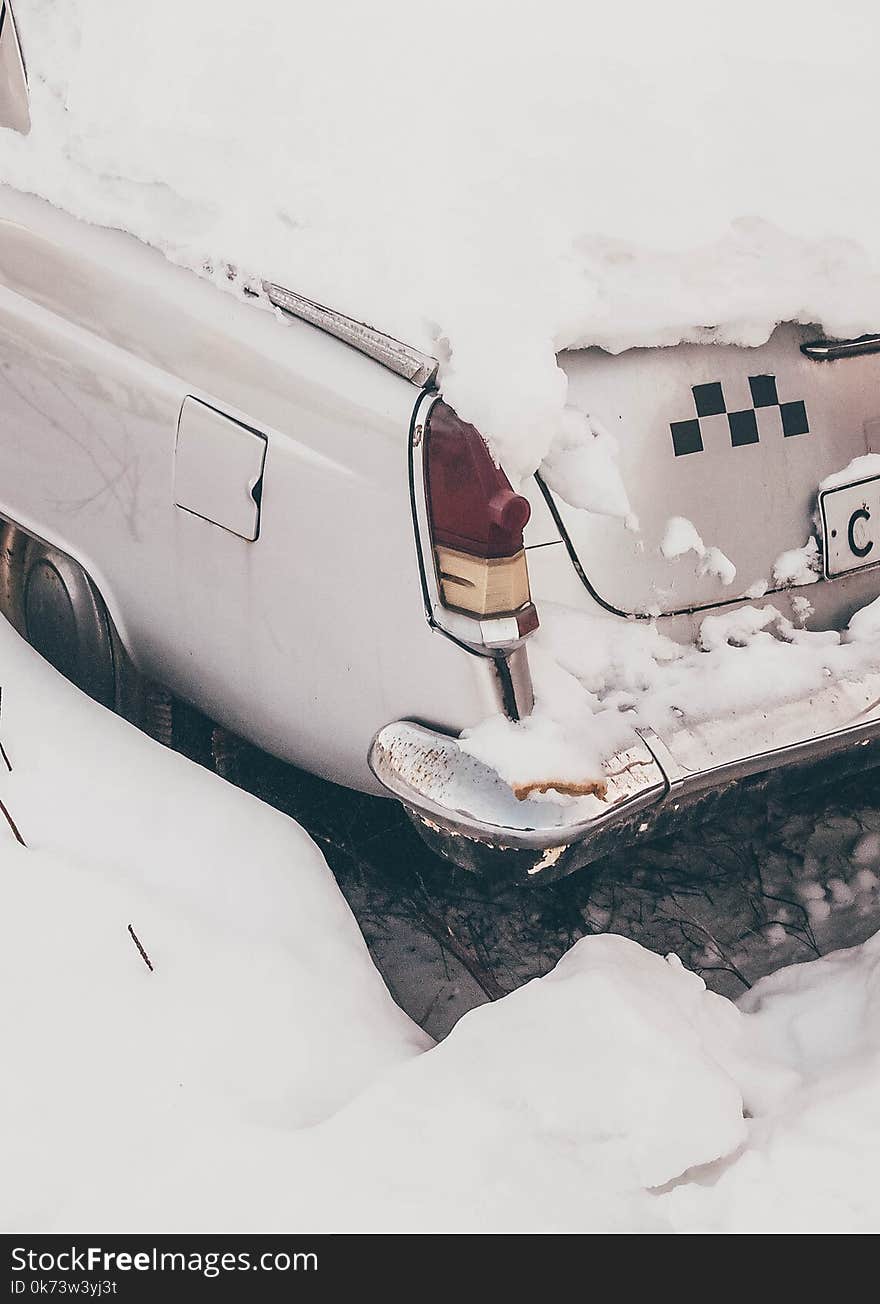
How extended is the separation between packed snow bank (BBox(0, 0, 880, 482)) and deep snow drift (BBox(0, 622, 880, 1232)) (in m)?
0.88

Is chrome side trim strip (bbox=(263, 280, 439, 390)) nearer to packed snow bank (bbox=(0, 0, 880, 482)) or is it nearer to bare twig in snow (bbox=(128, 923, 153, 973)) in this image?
packed snow bank (bbox=(0, 0, 880, 482))

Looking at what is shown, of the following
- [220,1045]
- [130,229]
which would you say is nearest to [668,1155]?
[220,1045]

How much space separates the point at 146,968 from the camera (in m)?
1.96

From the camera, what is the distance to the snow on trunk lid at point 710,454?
212 centimetres

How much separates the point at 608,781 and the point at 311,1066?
63 cm

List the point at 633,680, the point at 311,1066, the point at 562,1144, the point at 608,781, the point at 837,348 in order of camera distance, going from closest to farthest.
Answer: the point at 562,1144 < the point at 311,1066 < the point at 608,781 < the point at 633,680 < the point at 837,348

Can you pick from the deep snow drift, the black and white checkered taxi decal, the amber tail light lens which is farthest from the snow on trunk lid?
the deep snow drift

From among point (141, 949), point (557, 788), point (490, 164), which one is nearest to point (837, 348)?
point (490, 164)

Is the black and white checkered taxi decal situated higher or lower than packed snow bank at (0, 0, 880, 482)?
lower

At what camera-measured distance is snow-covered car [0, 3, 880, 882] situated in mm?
2002

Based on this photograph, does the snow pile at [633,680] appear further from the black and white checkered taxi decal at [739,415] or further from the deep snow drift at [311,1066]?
the deep snow drift at [311,1066]

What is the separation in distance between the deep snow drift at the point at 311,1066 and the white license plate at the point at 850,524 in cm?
75

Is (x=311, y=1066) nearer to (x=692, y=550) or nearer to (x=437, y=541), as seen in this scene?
(x=437, y=541)

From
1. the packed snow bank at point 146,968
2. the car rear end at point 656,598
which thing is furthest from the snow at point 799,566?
the packed snow bank at point 146,968
